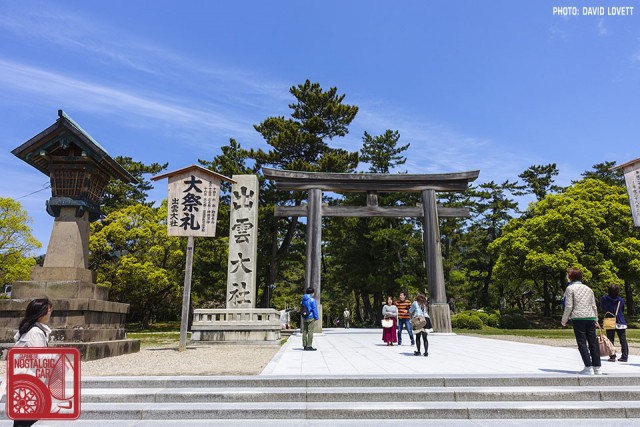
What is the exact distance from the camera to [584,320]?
6.48m

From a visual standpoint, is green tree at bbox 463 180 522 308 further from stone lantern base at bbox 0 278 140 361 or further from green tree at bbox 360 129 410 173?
stone lantern base at bbox 0 278 140 361

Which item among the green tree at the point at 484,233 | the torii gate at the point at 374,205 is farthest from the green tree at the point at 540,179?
the torii gate at the point at 374,205

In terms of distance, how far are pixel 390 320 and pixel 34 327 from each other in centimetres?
1024

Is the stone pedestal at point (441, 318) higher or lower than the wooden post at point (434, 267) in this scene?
lower

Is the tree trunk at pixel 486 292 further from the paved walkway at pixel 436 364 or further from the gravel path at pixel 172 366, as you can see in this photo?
the gravel path at pixel 172 366

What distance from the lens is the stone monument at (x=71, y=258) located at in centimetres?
948

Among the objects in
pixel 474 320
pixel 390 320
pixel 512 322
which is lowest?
pixel 512 322

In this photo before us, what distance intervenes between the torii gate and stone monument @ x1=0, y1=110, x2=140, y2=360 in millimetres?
8694

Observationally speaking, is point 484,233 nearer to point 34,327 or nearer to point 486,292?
point 486,292

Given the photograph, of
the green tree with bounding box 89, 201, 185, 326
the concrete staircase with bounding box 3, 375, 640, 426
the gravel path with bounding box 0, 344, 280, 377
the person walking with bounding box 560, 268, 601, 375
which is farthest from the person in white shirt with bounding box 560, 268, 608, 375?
the green tree with bounding box 89, 201, 185, 326

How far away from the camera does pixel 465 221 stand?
119 ft

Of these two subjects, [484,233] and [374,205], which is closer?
[374,205]

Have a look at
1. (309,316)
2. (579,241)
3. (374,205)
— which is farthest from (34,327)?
(579,241)

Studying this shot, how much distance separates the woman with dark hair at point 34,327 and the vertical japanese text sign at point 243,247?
472 inches
